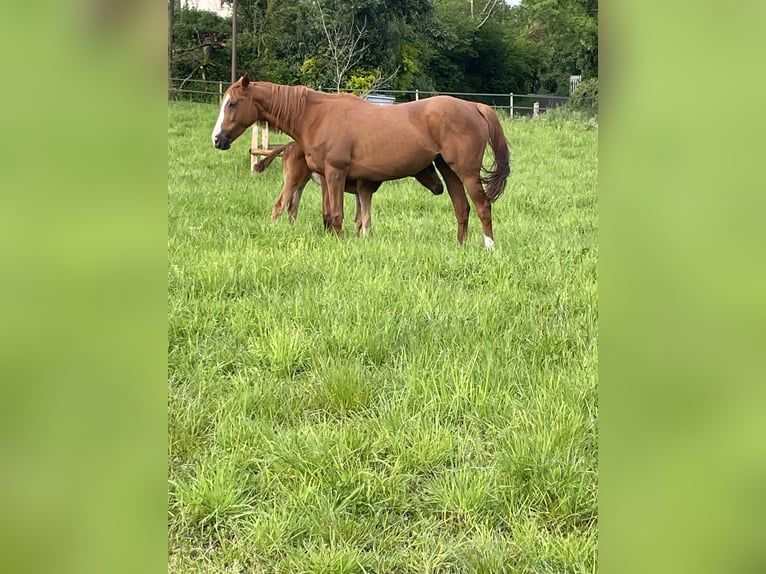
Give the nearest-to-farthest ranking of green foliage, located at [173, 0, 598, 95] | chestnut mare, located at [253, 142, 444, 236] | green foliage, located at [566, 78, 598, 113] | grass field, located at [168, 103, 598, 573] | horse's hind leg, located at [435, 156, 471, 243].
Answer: green foliage, located at [566, 78, 598, 113], grass field, located at [168, 103, 598, 573], horse's hind leg, located at [435, 156, 471, 243], chestnut mare, located at [253, 142, 444, 236], green foliage, located at [173, 0, 598, 95]

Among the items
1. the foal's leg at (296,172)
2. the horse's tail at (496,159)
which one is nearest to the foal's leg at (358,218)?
the foal's leg at (296,172)

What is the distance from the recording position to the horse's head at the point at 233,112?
5.02 m

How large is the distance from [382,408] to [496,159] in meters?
3.60

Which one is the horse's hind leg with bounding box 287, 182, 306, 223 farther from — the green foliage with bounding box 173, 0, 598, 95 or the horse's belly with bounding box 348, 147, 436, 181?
the green foliage with bounding box 173, 0, 598, 95

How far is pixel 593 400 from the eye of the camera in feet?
6.38

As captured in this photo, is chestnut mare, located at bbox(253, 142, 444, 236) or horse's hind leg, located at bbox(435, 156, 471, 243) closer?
horse's hind leg, located at bbox(435, 156, 471, 243)

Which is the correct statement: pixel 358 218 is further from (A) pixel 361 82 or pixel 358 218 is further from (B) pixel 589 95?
(A) pixel 361 82

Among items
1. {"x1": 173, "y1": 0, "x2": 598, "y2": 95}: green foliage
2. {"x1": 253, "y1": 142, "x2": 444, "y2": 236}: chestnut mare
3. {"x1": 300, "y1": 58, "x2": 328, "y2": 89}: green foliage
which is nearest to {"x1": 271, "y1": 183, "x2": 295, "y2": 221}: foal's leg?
{"x1": 253, "y1": 142, "x2": 444, "y2": 236}: chestnut mare

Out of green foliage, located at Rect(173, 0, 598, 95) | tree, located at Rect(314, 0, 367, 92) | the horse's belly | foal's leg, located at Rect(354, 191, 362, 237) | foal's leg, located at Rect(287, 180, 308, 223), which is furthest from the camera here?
green foliage, located at Rect(173, 0, 598, 95)

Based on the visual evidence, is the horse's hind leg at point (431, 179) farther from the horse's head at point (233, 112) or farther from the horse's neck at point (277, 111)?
the horse's head at point (233, 112)

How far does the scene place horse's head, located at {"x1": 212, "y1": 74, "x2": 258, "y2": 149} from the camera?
16.5 ft

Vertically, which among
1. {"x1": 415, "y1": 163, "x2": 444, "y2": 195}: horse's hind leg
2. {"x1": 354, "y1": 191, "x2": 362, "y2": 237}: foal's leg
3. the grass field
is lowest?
the grass field
